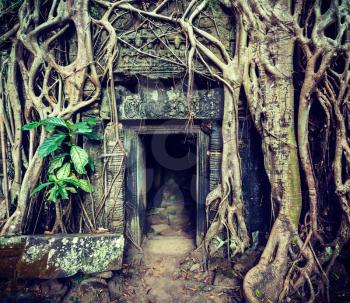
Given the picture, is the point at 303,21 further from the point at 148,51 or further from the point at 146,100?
the point at 146,100

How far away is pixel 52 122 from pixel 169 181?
283 cm

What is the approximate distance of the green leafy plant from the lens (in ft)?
9.96

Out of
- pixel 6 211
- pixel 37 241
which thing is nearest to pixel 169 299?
pixel 37 241

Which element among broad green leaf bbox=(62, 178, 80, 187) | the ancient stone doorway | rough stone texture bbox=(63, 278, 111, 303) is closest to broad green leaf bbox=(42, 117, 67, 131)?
broad green leaf bbox=(62, 178, 80, 187)

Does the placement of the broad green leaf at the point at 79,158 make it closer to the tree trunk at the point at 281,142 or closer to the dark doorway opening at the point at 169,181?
the dark doorway opening at the point at 169,181

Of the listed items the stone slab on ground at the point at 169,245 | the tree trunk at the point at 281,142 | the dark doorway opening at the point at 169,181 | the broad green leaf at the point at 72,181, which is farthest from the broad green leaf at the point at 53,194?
the tree trunk at the point at 281,142

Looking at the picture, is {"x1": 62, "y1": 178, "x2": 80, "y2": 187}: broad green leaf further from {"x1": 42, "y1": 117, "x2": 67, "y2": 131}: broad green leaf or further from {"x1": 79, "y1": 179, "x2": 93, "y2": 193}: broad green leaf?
{"x1": 42, "y1": 117, "x2": 67, "y2": 131}: broad green leaf

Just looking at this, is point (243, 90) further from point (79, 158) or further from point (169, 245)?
point (169, 245)

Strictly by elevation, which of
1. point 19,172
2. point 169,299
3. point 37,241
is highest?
point 19,172

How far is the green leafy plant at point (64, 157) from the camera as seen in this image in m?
3.04

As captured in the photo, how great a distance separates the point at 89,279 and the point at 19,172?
1.57 metres

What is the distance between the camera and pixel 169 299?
9.75 feet

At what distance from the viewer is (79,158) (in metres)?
3.05

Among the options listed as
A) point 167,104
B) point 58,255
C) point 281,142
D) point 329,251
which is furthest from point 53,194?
point 329,251
